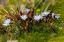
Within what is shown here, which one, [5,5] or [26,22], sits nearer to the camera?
[26,22]

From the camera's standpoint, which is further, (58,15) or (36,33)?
(58,15)

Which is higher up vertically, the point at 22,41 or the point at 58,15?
the point at 58,15

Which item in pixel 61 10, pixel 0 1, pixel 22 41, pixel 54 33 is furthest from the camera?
pixel 0 1

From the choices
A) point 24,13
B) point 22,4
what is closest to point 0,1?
point 22,4

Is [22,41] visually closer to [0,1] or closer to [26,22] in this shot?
[26,22]

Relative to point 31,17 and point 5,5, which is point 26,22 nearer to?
point 31,17

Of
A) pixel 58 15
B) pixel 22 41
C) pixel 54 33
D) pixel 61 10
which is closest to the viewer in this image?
pixel 22 41

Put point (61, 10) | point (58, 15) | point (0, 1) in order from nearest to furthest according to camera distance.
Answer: point (58, 15), point (61, 10), point (0, 1)

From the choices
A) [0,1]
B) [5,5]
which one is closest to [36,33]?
[5,5]

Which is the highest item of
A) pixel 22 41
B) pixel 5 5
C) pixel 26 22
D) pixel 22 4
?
pixel 5 5
